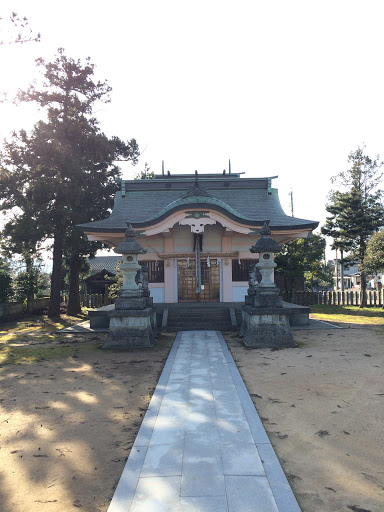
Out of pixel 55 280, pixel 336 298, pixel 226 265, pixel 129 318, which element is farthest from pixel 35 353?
pixel 336 298

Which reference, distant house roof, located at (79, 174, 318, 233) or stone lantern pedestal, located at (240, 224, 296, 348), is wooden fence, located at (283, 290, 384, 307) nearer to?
distant house roof, located at (79, 174, 318, 233)

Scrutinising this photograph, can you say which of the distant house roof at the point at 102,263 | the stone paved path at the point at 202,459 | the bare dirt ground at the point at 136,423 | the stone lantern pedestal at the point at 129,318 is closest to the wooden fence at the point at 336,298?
the bare dirt ground at the point at 136,423

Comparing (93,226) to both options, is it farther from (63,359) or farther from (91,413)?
(91,413)

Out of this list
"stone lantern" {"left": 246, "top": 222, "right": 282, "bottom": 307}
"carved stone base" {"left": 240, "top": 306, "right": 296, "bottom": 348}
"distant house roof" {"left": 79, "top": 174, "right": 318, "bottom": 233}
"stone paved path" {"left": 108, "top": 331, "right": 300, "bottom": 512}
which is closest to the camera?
"stone paved path" {"left": 108, "top": 331, "right": 300, "bottom": 512}

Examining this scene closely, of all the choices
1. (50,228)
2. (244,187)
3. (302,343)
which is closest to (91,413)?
(302,343)

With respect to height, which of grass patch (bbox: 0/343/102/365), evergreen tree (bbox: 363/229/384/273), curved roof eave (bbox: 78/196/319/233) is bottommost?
grass patch (bbox: 0/343/102/365)

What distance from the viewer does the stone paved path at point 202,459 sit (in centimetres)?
291

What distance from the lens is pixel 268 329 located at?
10.1 meters

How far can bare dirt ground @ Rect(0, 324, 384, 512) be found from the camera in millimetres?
3158

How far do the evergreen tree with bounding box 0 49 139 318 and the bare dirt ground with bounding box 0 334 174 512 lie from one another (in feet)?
38.2

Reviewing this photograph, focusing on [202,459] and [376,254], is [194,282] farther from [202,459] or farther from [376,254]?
[202,459]

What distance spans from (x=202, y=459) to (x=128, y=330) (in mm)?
6864

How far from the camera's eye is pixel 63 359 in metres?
8.84

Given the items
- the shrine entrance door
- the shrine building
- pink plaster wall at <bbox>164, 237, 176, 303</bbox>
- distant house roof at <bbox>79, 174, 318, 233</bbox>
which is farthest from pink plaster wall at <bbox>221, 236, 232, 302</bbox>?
pink plaster wall at <bbox>164, 237, 176, 303</bbox>
